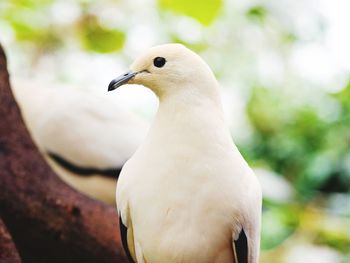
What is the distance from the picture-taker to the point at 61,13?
2775 mm

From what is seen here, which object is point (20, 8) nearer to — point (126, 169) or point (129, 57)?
point (129, 57)

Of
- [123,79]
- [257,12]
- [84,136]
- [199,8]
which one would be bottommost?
[84,136]

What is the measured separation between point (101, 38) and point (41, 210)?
4.07 feet

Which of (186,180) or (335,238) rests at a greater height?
(186,180)

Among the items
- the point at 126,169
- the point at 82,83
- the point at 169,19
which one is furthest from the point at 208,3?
the point at 126,169

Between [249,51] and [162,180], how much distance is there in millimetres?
2239

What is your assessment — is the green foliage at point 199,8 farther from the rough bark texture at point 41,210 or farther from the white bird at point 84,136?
the rough bark texture at point 41,210

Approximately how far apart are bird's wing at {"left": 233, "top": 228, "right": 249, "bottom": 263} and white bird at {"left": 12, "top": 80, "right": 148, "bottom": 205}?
0.90 meters

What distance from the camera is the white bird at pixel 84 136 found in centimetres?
190

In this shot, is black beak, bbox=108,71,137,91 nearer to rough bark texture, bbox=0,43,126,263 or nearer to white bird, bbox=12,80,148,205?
rough bark texture, bbox=0,43,126,263

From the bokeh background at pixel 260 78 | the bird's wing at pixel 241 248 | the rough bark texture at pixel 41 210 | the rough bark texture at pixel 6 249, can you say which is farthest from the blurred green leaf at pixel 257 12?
the bird's wing at pixel 241 248

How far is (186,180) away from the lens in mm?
1000

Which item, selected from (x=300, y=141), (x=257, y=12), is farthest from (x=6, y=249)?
(x=300, y=141)

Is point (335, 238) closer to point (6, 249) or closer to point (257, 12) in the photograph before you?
point (257, 12)
